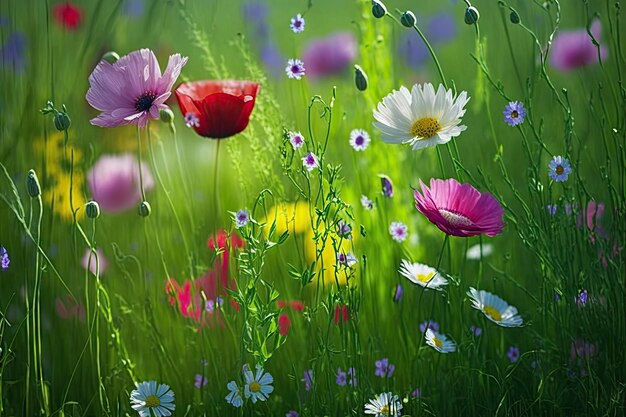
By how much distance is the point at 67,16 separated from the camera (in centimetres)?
157

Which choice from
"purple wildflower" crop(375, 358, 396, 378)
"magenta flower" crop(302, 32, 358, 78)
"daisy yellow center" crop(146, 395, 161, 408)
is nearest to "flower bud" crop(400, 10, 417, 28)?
"purple wildflower" crop(375, 358, 396, 378)

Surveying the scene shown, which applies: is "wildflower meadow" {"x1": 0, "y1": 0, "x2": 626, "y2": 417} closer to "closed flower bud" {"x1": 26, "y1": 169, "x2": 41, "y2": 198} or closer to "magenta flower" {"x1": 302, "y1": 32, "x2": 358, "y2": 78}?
"closed flower bud" {"x1": 26, "y1": 169, "x2": 41, "y2": 198}

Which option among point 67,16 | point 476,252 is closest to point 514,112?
point 476,252

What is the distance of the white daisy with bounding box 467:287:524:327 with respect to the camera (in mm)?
1153

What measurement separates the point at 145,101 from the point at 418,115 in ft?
1.08

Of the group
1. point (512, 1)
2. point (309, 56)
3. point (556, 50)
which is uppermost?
point (309, 56)

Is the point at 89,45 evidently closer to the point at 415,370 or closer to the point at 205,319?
the point at 205,319

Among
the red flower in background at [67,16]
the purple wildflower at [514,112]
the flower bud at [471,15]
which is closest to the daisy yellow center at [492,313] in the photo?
the purple wildflower at [514,112]

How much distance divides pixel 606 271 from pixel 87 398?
73 centimetres

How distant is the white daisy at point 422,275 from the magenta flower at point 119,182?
1.71 feet

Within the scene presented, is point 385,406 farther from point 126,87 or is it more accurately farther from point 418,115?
point 126,87

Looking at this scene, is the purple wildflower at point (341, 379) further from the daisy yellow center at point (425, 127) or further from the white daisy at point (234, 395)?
the daisy yellow center at point (425, 127)

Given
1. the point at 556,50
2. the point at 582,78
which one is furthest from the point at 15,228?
the point at 556,50

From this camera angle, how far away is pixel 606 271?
1201 mm
